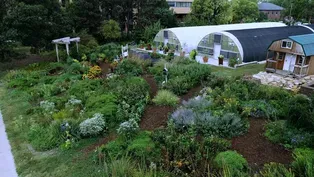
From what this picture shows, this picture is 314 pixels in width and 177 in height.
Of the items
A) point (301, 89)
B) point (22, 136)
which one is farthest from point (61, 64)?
point (301, 89)

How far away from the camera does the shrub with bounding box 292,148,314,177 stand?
526 cm

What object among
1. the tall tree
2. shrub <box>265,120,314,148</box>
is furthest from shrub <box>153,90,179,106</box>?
the tall tree

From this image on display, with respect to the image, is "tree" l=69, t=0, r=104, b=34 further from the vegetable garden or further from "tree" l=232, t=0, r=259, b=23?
"tree" l=232, t=0, r=259, b=23

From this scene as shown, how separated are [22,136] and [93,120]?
2.76m

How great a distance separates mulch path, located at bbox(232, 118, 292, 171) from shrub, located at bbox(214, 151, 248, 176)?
1.23 ft

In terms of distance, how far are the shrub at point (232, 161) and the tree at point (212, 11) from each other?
94.2 feet

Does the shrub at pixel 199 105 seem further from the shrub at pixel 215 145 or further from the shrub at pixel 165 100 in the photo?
the shrub at pixel 215 145

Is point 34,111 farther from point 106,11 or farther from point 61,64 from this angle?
point 106,11

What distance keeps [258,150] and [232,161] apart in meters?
1.37

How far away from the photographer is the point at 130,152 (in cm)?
674

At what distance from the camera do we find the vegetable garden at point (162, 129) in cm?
623

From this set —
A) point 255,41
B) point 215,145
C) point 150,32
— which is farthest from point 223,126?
point 150,32

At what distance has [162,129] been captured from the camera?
792 cm

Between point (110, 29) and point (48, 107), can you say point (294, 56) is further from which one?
point (110, 29)
